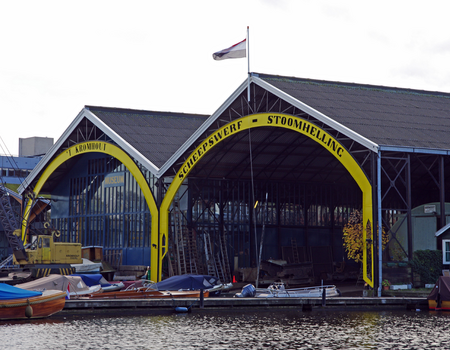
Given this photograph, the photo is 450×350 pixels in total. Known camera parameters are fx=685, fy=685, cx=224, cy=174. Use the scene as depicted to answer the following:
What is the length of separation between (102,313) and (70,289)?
18.0ft

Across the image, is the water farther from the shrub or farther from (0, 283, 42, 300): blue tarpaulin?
the shrub

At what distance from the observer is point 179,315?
111ft

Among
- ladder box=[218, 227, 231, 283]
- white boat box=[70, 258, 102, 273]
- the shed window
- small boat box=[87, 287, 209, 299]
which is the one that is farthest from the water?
white boat box=[70, 258, 102, 273]

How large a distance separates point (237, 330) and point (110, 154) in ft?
94.1

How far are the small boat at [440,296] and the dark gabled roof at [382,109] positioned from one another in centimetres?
709

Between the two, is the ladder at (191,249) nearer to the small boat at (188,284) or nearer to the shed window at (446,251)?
the small boat at (188,284)

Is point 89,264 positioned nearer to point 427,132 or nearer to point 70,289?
point 70,289

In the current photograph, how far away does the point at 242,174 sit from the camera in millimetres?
53156

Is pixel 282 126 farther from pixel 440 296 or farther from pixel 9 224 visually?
pixel 9 224

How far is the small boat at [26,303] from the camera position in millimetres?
31766

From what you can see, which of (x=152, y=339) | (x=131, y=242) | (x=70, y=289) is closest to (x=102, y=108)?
(x=131, y=242)

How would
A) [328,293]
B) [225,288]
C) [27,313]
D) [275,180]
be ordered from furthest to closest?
[275,180]
[225,288]
[328,293]
[27,313]

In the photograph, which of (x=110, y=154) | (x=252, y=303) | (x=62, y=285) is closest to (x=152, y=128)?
(x=110, y=154)

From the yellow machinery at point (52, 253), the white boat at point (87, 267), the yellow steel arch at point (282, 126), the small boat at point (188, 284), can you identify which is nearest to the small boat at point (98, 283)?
the yellow steel arch at point (282, 126)
